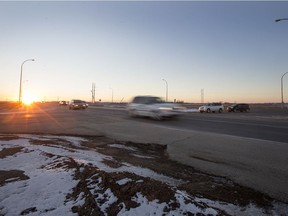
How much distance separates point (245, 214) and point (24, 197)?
3.58 m

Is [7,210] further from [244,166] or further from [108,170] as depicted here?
[244,166]

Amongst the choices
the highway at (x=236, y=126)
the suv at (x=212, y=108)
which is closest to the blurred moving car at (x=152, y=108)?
the highway at (x=236, y=126)

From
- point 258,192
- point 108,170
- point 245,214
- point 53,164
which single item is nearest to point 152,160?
point 108,170

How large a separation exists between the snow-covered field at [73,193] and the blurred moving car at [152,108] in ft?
44.0

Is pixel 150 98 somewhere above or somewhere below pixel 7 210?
above

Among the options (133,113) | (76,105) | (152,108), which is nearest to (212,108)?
(76,105)

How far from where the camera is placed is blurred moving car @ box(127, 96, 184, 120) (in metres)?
20.8

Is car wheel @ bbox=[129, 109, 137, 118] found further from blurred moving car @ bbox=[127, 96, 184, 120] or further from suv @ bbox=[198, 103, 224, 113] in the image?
suv @ bbox=[198, 103, 224, 113]

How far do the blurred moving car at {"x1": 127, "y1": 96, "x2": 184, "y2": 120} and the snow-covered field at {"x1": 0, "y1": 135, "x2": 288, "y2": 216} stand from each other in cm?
1340

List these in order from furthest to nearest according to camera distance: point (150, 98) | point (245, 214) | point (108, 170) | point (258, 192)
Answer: point (150, 98)
point (108, 170)
point (258, 192)
point (245, 214)

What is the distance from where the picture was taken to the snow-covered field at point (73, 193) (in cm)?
422

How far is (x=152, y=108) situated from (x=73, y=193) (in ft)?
54.4

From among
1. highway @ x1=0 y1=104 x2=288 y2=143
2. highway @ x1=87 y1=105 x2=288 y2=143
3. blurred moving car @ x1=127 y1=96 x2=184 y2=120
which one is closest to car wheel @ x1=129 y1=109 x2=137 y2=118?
blurred moving car @ x1=127 y1=96 x2=184 y2=120

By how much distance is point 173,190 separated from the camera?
477 cm
